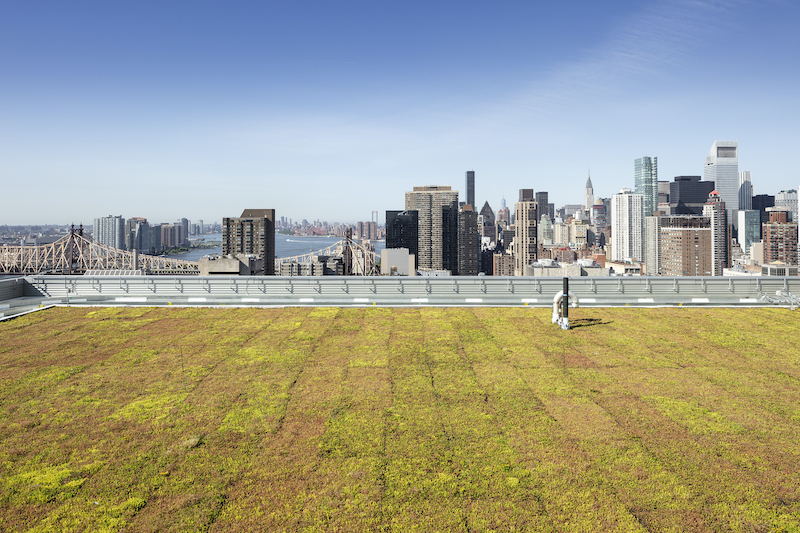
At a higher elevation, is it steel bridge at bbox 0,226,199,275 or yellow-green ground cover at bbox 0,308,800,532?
steel bridge at bbox 0,226,199,275

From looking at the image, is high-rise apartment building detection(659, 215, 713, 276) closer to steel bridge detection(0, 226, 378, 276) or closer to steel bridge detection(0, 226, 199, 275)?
steel bridge detection(0, 226, 378, 276)

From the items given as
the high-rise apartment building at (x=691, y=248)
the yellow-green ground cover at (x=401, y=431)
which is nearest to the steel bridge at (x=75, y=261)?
the yellow-green ground cover at (x=401, y=431)

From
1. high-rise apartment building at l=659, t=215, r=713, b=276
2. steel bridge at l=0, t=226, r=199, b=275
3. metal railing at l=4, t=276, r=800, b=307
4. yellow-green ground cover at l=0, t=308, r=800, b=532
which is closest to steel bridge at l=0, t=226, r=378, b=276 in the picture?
steel bridge at l=0, t=226, r=199, b=275

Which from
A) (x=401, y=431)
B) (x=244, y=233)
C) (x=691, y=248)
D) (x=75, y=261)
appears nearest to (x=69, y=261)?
(x=75, y=261)

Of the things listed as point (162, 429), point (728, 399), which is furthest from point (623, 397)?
point (162, 429)

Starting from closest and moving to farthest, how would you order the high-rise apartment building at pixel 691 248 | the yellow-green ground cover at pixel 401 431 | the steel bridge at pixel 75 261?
the yellow-green ground cover at pixel 401 431 → the steel bridge at pixel 75 261 → the high-rise apartment building at pixel 691 248

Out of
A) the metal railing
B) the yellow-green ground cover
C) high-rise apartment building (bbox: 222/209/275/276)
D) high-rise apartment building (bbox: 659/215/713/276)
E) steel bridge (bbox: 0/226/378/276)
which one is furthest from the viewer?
high-rise apartment building (bbox: 659/215/713/276)

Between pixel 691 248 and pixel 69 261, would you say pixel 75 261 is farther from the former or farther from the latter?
pixel 691 248

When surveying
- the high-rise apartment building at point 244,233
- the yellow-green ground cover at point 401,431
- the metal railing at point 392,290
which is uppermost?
the high-rise apartment building at point 244,233

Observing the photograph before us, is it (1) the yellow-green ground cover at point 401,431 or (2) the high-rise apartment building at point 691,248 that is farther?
(2) the high-rise apartment building at point 691,248

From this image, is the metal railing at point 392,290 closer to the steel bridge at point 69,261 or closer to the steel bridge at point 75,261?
the steel bridge at point 75,261
